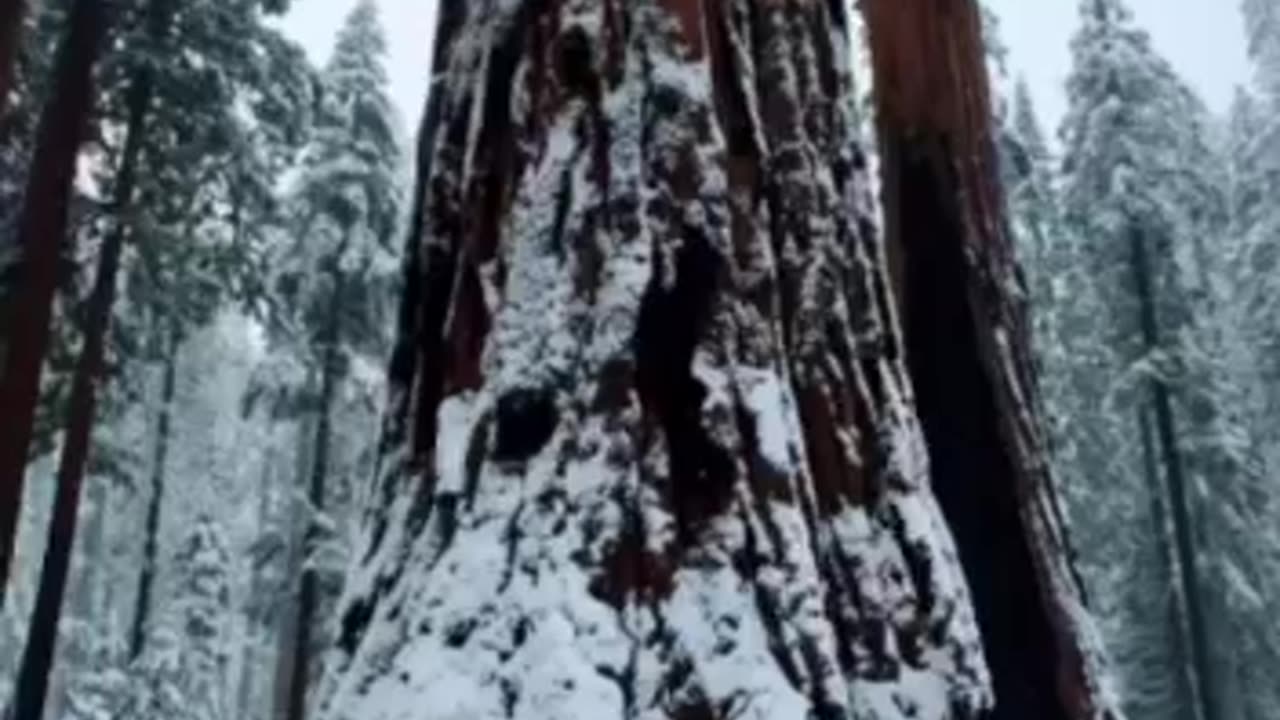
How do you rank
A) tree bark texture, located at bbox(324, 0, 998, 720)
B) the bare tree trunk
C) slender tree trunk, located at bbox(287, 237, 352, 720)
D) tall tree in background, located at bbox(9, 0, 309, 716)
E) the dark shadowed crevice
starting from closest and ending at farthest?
tree bark texture, located at bbox(324, 0, 998, 720), the dark shadowed crevice, tall tree in background, located at bbox(9, 0, 309, 716), slender tree trunk, located at bbox(287, 237, 352, 720), the bare tree trunk

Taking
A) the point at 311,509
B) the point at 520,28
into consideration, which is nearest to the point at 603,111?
the point at 520,28

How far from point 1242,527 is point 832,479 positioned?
29869mm

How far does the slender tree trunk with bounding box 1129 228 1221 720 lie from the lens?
29453 mm

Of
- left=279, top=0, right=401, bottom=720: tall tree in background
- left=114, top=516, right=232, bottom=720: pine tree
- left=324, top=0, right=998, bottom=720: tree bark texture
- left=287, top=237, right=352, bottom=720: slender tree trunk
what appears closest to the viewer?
left=324, top=0, right=998, bottom=720: tree bark texture

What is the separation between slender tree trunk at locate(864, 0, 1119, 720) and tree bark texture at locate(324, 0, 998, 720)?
2037 millimetres

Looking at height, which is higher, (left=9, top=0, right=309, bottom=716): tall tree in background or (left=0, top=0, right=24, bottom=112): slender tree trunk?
→ (left=9, top=0, right=309, bottom=716): tall tree in background

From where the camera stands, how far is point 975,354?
21.8ft

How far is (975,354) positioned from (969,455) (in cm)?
49

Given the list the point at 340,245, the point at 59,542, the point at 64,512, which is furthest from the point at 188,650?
the point at 64,512

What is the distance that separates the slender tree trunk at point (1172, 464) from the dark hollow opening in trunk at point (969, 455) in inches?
945

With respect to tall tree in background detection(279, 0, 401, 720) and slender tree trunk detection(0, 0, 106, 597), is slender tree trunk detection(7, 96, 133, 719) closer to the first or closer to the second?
slender tree trunk detection(0, 0, 106, 597)

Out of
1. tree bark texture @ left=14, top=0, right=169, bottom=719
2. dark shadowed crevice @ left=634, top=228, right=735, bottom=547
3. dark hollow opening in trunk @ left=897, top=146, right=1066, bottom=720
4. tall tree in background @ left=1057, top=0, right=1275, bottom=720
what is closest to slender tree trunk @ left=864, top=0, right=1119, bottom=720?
dark hollow opening in trunk @ left=897, top=146, right=1066, bottom=720

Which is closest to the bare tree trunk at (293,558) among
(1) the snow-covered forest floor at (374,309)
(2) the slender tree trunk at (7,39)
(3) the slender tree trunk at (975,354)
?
(1) the snow-covered forest floor at (374,309)

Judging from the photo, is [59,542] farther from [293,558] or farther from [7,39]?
[293,558]
